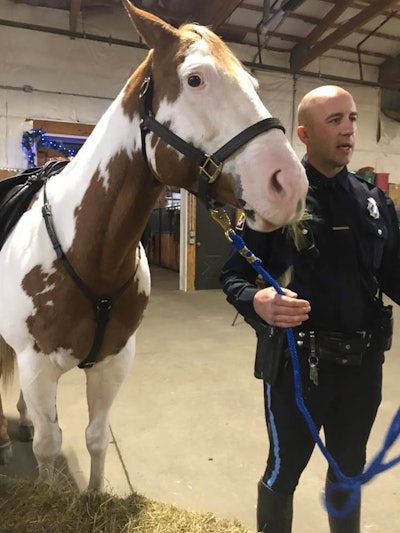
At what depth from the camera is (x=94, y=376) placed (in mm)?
1567

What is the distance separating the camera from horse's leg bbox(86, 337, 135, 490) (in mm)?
1543

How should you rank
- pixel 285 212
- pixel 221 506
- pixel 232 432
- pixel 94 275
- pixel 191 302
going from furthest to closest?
pixel 191 302, pixel 232 432, pixel 221 506, pixel 94 275, pixel 285 212

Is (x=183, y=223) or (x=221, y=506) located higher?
(x=183, y=223)

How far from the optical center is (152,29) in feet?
3.41

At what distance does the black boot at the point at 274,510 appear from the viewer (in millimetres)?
1227

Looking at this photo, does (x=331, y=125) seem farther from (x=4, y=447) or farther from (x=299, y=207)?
(x=4, y=447)

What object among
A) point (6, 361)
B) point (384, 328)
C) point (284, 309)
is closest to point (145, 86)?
point (284, 309)

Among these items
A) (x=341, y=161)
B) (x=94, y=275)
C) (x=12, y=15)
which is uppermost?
(x=12, y=15)

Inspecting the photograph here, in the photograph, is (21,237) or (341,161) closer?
(341,161)

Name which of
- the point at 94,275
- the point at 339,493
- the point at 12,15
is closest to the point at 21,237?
the point at 94,275

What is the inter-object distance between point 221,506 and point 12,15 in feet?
23.7

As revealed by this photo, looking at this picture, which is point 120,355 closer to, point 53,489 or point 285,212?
point 53,489

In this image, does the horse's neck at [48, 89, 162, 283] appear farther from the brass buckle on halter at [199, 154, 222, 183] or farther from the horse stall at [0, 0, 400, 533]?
the brass buckle on halter at [199, 154, 222, 183]

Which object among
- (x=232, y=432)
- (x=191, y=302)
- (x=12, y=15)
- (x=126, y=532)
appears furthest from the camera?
(x=12, y=15)
